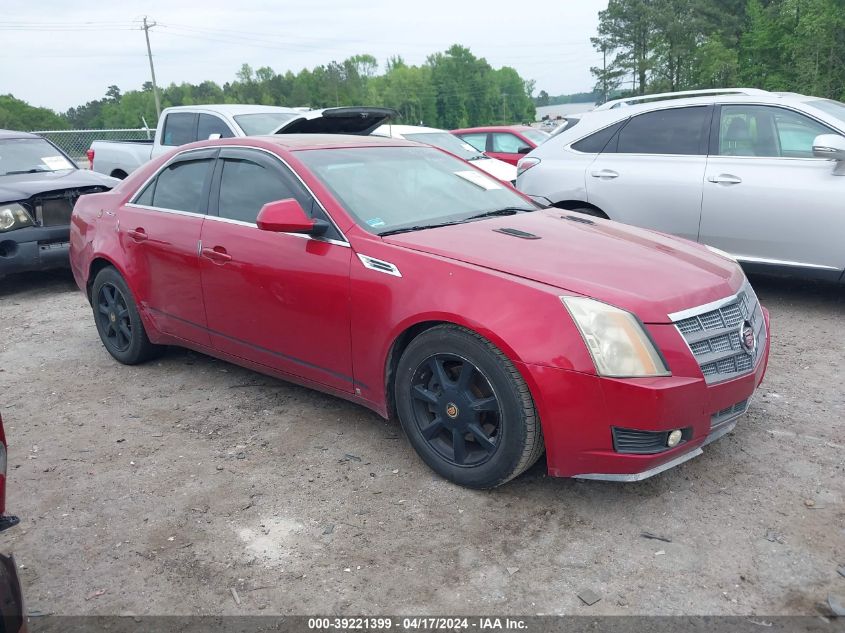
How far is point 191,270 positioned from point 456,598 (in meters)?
2.68

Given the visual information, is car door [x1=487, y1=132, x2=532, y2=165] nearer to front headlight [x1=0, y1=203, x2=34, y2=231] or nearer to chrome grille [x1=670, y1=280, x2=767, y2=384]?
front headlight [x1=0, y1=203, x2=34, y2=231]

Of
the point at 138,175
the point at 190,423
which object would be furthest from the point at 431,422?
the point at 138,175

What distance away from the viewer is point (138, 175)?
5.14 metres

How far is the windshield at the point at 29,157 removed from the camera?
335 inches

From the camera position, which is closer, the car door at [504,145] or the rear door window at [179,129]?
the rear door window at [179,129]

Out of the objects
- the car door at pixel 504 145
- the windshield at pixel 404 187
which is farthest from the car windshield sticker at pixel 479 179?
the car door at pixel 504 145

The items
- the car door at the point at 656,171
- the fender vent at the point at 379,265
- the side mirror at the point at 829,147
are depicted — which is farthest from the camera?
the car door at the point at 656,171

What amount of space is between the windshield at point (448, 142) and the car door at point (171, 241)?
7147mm

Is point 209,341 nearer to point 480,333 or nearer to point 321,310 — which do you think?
point 321,310

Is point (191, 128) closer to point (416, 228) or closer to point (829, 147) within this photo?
point (416, 228)

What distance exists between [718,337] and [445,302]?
46.7 inches

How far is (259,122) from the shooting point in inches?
384

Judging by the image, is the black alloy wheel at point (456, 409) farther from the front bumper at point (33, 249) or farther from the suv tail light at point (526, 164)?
the front bumper at point (33, 249)

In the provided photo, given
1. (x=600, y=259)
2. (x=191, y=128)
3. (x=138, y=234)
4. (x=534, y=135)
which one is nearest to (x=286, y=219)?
(x=600, y=259)
